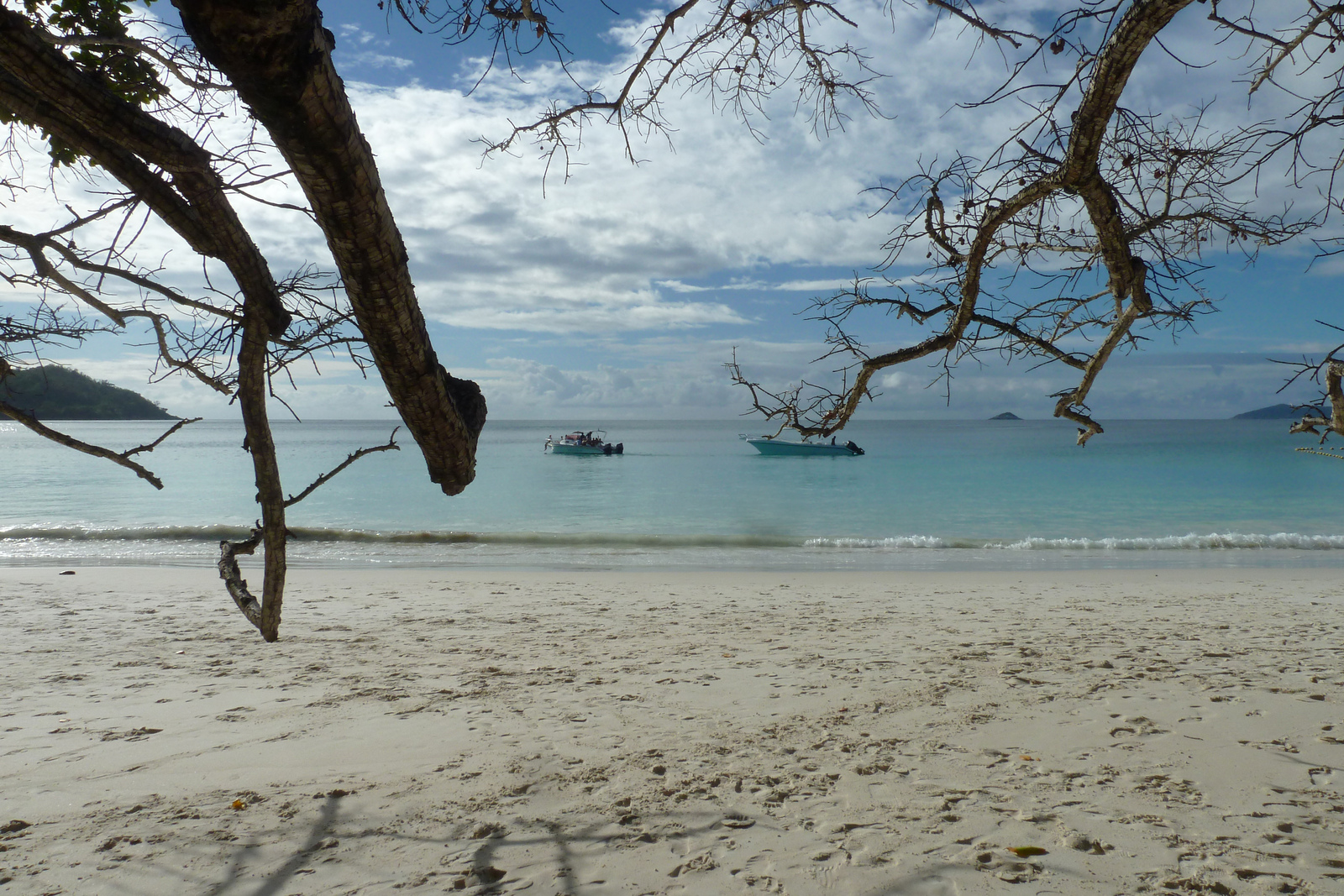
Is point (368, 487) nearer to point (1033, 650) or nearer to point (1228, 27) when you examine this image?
point (1033, 650)

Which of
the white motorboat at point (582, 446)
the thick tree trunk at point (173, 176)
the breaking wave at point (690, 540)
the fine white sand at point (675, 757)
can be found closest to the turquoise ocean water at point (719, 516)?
the breaking wave at point (690, 540)

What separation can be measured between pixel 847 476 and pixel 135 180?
1406 inches

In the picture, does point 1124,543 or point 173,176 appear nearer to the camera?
point 173,176

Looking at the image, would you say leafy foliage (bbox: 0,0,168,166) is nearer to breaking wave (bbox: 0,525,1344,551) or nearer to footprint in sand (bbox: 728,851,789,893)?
footprint in sand (bbox: 728,851,789,893)

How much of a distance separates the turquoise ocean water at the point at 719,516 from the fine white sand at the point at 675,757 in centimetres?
191

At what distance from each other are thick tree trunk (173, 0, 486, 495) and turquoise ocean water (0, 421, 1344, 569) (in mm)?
2018

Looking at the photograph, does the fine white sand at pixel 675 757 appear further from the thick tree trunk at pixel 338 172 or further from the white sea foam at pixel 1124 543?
the white sea foam at pixel 1124 543

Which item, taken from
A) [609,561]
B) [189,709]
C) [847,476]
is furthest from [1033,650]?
[847,476]

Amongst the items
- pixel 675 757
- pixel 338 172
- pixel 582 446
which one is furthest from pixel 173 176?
pixel 582 446

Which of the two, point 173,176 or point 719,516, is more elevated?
point 173,176

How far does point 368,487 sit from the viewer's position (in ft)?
95.8

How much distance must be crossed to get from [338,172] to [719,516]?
21782 mm

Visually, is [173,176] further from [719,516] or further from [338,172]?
[719,516]

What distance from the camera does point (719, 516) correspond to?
23328 millimetres
